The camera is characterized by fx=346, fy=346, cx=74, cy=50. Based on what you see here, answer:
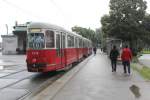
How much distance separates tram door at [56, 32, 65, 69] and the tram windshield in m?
1.69

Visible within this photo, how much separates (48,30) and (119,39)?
2664 cm

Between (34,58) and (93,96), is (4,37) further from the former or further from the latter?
(93,96)

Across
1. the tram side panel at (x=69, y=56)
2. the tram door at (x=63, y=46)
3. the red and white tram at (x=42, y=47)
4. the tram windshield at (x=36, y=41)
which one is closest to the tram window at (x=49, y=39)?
the red and white tram at (x=42, y=47)

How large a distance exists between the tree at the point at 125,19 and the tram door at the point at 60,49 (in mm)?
24849

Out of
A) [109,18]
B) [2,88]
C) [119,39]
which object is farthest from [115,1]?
[2,88]

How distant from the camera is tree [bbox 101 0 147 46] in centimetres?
4566

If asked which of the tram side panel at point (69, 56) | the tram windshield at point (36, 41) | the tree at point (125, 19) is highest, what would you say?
the tree at point (125, 19)

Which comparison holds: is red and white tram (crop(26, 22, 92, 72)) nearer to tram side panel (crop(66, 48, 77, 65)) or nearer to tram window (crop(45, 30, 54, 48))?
tram window (crop(45, 30, 54, 48))

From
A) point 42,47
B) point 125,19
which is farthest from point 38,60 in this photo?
point 125,19

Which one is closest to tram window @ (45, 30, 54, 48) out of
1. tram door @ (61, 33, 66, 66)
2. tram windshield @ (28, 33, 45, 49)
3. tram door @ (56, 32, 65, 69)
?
tram windshield @ (28, 33, 45, 49)

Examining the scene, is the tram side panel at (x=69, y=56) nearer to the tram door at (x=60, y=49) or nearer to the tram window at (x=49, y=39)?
the tram door at (x=60, y=49)

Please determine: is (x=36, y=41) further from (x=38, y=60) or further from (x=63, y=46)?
(x=63, y=46)

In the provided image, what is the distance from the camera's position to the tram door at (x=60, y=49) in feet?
65.2

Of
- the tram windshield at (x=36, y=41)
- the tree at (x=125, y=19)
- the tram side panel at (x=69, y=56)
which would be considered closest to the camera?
the tram windshield at (x=36, y=41)
